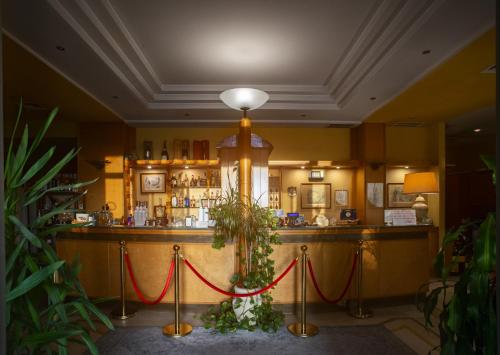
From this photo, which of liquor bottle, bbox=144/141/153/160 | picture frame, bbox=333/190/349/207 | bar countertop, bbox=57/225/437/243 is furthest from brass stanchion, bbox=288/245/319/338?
liquor bottle, bbox=144/141/153/160

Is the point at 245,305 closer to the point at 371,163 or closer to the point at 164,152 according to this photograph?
the point at 164,152

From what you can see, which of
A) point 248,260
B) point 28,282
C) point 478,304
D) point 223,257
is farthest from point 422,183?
point 28,282

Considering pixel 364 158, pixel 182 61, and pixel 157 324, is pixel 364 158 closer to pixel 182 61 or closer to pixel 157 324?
pixel 182 61

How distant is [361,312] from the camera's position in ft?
12.6

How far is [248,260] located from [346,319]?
1481mm

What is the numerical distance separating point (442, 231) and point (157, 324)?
237 inches

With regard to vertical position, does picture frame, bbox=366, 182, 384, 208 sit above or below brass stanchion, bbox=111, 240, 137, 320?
above

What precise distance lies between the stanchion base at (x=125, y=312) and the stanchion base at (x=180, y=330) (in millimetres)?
687

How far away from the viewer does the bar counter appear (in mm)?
3951

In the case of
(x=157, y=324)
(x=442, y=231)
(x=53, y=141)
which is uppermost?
(x=53, y=141)

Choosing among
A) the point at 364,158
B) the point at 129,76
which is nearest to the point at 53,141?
the point at 129,76

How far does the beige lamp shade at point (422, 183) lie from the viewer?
520 centimetres

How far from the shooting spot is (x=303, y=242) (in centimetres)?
397

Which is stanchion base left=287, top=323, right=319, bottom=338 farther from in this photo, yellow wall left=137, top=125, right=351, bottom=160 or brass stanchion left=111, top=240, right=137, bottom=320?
yellow wall left=137, top=125, right=351, bottom=160
